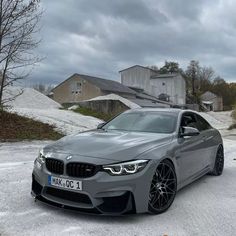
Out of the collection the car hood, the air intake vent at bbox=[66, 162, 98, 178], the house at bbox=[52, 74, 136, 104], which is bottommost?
the air intake vent at bbox=[66, 162, 98, 178]

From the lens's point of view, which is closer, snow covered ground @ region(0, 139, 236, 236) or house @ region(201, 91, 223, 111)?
snow covered ground @ region(0, 139, 236, 236)

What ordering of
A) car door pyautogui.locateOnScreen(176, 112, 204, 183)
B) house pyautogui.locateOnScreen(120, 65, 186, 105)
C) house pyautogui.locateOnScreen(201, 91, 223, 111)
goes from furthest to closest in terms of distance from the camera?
1. house pyautogui.locateOnScreen(201, 91, 223, 111)
2. house pyautogui.locateOnScreen(120, 65, 186, 105)
3. car door pyautogui.locateOnScreen(176, 112, 204, 183)

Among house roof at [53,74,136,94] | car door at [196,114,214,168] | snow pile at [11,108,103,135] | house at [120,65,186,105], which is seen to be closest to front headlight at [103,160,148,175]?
car door at [196,114,214,168]

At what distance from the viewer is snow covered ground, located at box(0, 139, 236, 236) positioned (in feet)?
13.2

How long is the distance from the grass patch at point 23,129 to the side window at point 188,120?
284 inches

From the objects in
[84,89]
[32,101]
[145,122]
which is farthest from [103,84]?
[145,122]

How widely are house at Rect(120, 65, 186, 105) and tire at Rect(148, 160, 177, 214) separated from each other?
67509 mm

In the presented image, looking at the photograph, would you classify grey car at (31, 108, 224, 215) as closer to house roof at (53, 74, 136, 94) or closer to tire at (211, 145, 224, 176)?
tire at (211, 145, 224, 176)

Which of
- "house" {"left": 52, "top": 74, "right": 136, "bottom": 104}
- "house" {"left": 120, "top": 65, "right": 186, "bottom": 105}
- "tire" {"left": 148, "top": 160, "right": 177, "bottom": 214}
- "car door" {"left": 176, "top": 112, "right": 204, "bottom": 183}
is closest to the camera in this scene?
"tire" {"left": 148, "top": 160, "right": 177, "bottom": 214}

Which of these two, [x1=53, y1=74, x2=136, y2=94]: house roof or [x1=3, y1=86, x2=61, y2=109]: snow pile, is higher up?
[x1=53, y1=74, x2=136, y2=94]: house roof

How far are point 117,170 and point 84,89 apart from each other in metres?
52.2

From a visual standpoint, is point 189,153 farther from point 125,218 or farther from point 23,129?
point 23,129

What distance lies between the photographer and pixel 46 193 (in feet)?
15.1

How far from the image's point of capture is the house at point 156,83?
238ft
